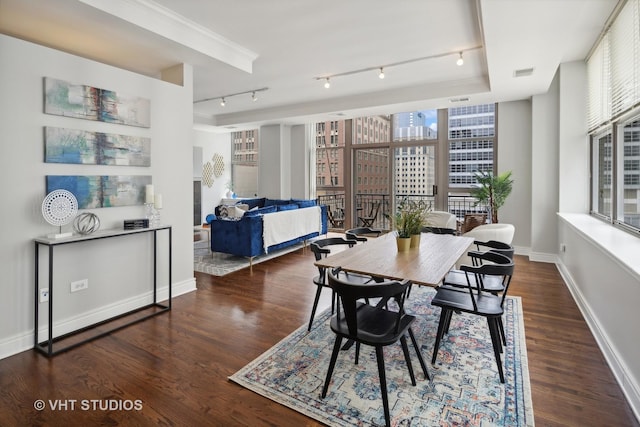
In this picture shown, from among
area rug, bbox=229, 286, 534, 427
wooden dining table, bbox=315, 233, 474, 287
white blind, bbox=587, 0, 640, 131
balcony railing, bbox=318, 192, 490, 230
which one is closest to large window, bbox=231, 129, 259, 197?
balcony railing, bbox=318, 192, 490, 230

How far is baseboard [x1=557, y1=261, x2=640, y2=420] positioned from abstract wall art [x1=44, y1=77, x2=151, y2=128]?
4380 mm

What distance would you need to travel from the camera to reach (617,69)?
336 centimetres

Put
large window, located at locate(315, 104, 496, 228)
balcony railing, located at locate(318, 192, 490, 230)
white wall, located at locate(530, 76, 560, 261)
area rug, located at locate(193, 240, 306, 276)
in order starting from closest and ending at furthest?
1. area rug, located at locate(193, 240, 306, 276)
2. white wall, located at locate(530, 76, 560, 261)
3. large window, located at locate(315, 104, 496, 228)
4. balcony railing, located at locate(318, 192, 490, 230)

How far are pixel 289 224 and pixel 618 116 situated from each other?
14.7 ft

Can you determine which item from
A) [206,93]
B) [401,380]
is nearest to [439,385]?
[401,380]

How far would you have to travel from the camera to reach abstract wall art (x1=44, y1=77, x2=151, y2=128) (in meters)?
2.78

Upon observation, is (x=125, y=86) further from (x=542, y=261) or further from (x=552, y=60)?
(x=542, y=261)

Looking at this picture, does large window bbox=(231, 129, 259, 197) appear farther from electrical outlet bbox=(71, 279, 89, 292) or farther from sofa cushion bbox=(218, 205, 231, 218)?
electrical outlet bbox=(71, 279, 89, 292)

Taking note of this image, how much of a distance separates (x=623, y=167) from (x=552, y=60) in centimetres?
144

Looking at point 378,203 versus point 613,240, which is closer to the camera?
point 613,240

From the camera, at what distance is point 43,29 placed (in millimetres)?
3279

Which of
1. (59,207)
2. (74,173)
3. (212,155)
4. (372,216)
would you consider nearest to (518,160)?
(372,216)

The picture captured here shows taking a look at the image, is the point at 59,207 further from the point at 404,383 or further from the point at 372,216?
the point at 372,216

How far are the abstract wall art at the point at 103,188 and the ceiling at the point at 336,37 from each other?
1380 mm
